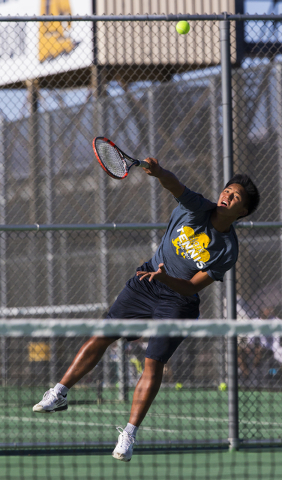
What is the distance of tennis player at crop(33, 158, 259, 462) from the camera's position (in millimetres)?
3818

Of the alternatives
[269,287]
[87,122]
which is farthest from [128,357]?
[87,122]

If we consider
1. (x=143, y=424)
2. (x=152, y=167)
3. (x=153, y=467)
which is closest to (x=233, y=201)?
(x=152, y=167)

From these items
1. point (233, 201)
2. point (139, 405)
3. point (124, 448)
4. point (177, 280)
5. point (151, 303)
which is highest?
point (233, 201)

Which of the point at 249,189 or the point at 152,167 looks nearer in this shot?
the point at 152,167

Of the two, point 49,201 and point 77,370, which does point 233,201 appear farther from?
point 49,201

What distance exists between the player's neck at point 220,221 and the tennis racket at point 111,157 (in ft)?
2.06

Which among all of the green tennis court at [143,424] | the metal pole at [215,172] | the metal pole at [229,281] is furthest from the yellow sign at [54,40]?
the green tennis court at [143,424]

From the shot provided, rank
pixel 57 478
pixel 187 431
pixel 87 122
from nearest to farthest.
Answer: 1. pixel 57 478
2. pixel 187 431
3. pixel 87 122

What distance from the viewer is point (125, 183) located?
8.59m

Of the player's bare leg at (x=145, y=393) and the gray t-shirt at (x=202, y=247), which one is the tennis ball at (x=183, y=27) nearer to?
the gray t-shirt at (x=202, y=247)

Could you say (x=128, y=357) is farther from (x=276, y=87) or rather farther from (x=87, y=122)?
(x=276, y=87)

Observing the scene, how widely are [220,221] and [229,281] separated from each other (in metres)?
1.03

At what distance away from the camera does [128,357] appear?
26.5ft

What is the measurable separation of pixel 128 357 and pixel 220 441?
11.0ft
